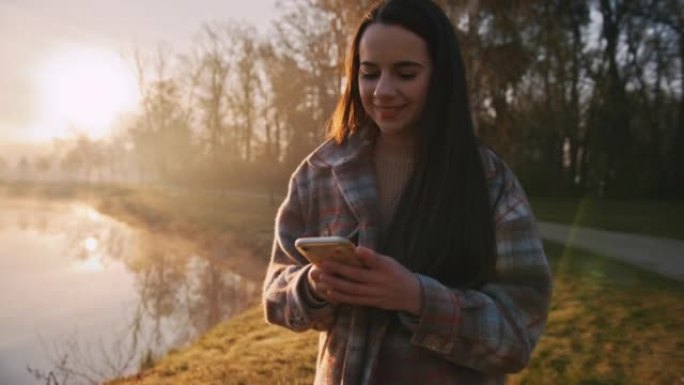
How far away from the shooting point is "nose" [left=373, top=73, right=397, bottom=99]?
147cm

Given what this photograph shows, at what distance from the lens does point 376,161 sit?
5.46ft

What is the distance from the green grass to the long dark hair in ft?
44.3

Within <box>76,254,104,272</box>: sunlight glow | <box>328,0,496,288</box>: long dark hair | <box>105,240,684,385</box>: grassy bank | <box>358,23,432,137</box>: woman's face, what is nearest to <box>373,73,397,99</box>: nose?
<box>358,23,432,137</box>: woman's face

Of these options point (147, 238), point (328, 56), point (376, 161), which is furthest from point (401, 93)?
point (147, 238)

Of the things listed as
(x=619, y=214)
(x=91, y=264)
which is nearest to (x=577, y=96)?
(x=619, y=214)

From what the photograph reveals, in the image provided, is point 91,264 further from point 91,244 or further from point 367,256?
point 367,256

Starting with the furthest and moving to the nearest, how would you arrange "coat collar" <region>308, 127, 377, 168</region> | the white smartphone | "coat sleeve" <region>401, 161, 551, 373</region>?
"coat collar" <region>308, 127, 377, 168</region> → "coat sleeve" <region>401, 161, 551, 373</region> → the white smartphone

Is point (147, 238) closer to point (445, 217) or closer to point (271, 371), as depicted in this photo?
point (271, 371)

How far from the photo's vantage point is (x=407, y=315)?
52.9 inches

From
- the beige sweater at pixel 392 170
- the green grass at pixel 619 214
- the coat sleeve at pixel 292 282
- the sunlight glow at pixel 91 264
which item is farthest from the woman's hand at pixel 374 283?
the sunlight glow at pixel 91 264

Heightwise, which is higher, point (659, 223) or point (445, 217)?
point (445, 217)

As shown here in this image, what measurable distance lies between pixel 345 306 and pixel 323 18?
1868cm

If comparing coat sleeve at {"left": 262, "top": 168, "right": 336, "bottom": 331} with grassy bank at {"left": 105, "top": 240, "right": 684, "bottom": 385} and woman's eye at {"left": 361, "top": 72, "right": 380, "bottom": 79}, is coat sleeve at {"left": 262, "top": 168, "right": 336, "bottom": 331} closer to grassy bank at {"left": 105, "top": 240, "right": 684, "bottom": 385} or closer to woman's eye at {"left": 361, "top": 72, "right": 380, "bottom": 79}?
woman's eye at {"left": 361, "top": 72, "right": 380, "bottom": 79}

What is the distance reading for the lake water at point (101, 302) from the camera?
9156 mm
